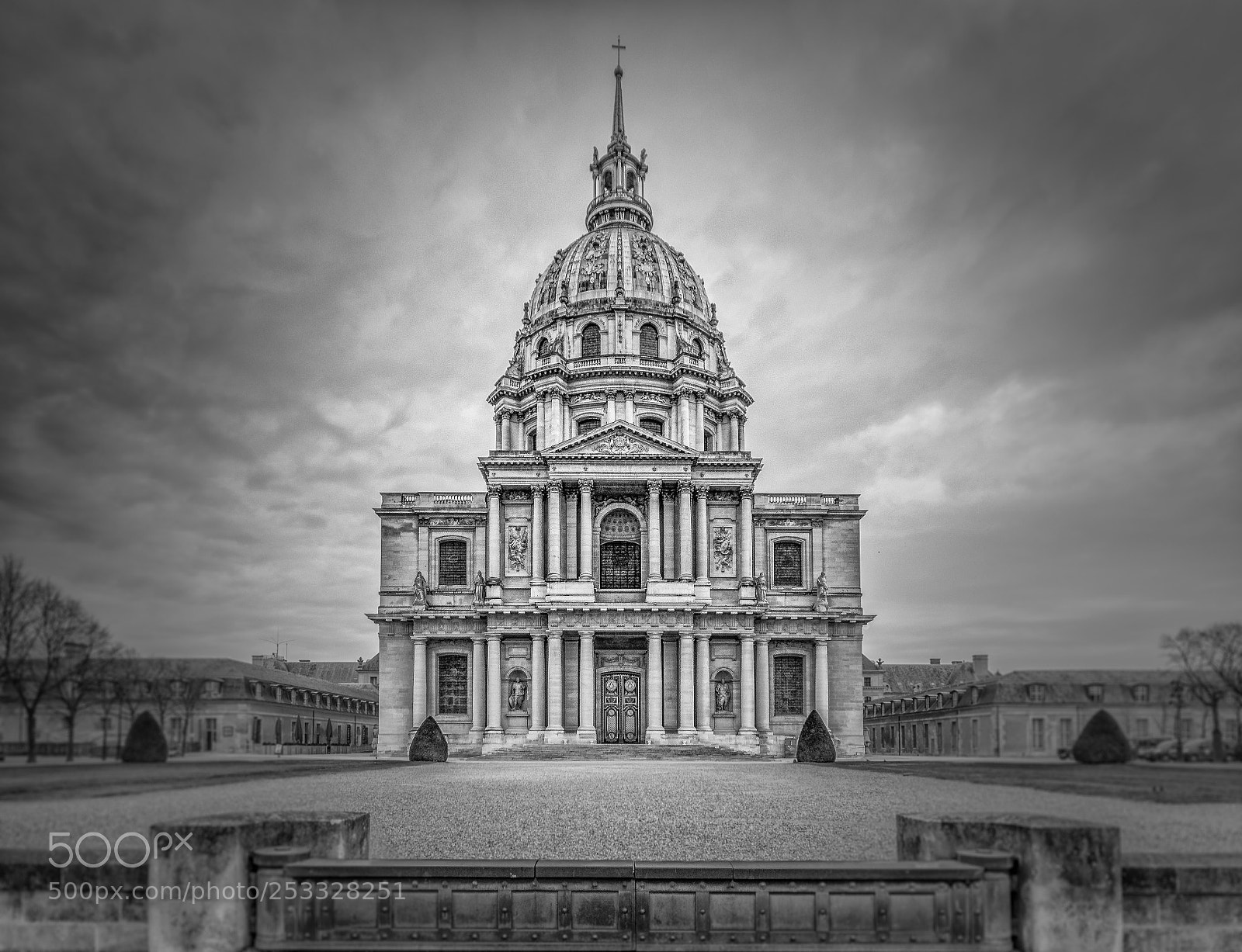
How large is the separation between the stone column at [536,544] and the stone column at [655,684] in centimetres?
751

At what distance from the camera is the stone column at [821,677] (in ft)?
216

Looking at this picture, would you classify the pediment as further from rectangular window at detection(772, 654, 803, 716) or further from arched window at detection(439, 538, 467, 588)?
rectangular window at detection(772, 654, 803, 716)

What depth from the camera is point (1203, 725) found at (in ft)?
18.3

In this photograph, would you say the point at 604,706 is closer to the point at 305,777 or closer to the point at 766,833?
the point at 766,833

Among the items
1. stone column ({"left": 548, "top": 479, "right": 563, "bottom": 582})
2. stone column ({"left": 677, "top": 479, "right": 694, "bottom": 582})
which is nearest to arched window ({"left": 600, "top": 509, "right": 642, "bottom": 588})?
stone column ({"left": 677, "top": 479, "right": 694, "bottom": 582})

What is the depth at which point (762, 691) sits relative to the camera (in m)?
65.2

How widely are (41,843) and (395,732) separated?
60.3 metres

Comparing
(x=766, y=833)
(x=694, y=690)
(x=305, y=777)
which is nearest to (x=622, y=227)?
(x=694, y=690)

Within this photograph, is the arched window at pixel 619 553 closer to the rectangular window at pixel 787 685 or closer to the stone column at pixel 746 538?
the stone column at pixel 746 538

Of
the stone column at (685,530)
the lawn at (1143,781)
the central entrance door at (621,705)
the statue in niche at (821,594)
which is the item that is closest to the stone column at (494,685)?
the central entrance door at (621,705)

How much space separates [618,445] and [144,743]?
6050cm

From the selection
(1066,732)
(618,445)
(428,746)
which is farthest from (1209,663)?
(618,445)

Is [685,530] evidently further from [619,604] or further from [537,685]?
[537,685]

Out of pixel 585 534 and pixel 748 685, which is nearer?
pixel 748 685
